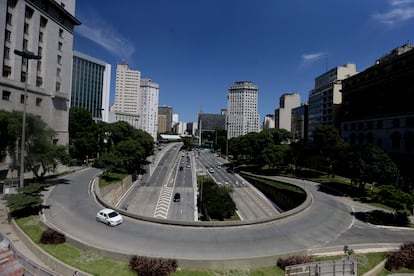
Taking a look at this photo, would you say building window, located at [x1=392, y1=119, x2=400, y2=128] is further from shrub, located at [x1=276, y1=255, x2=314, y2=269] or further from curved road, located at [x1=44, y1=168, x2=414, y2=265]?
shrub, located at [x1=276, y1=255, x2=314, y2=269]

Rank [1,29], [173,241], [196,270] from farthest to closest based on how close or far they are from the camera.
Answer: [1,29], [173,241], [196,270]

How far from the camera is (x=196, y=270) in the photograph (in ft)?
53.5

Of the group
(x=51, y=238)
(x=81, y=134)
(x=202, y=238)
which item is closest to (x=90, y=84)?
(x=81, y=134)

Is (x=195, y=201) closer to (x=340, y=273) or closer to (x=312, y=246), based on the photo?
(x=312, y=246)

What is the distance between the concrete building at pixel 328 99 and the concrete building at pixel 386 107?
1846 centimetres

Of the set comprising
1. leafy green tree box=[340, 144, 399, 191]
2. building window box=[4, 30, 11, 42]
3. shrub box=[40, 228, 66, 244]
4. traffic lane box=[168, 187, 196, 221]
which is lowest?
traffic lane box=[168, 187, 196, 221]

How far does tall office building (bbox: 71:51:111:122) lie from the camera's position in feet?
505

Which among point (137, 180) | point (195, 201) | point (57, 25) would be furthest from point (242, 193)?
point (57, 25)

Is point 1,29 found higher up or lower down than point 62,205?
higher up

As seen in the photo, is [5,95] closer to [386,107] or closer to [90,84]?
[386,107]

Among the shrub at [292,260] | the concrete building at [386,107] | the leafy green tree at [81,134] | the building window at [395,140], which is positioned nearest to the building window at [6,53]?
the leafy green tree at [81,134]

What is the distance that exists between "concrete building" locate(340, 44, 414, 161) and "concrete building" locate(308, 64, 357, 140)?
1846cm

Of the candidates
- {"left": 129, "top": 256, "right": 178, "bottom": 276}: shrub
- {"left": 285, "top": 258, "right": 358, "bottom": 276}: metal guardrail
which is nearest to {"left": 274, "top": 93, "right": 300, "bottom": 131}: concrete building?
{"left": 285, "top": 258, "right": 358, "bottom": 276}: metal guardrail

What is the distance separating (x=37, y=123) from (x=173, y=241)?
28.4 meters
